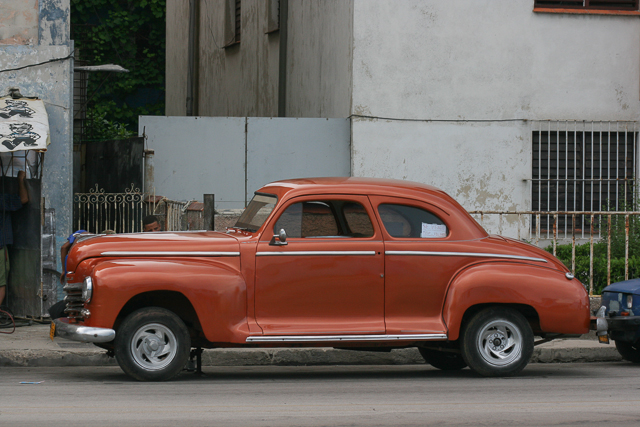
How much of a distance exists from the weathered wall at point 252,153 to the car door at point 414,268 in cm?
595

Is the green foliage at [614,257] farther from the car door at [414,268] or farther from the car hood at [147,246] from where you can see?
the car hood at [147,246]

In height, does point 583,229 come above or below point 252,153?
below

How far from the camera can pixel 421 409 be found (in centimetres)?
634

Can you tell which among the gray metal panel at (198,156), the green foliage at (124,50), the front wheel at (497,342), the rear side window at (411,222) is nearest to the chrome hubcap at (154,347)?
the rear side window at (411,222)

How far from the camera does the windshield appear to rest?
7719 millimetres

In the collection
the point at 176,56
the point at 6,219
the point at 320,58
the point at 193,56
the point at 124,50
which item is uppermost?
the point at 124,50

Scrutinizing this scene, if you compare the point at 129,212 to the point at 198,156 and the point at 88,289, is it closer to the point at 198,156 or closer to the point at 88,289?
the point at 198,156

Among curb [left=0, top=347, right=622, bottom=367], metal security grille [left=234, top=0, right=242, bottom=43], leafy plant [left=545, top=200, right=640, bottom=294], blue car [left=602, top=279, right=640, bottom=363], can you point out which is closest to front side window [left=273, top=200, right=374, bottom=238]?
curb [left=0, top=347, right=622, bottom=367]

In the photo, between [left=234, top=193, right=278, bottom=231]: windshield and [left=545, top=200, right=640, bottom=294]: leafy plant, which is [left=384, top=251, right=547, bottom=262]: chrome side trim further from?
[left=545, top=200, right=640, bottom=294]: leafy plant

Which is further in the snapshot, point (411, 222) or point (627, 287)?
point (627, 287)

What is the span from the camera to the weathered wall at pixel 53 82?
1155 centimetres

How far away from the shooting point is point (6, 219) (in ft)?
36.4

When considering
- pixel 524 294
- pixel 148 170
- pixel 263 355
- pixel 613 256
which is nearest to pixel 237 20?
pixel 148 170

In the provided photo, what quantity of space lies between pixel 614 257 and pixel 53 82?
817cm
